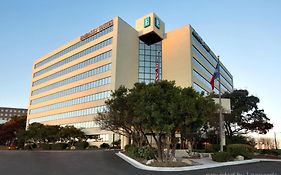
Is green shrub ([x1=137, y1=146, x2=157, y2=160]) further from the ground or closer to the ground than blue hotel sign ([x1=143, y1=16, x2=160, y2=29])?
closer to the ground

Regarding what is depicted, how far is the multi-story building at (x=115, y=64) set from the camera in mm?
64375

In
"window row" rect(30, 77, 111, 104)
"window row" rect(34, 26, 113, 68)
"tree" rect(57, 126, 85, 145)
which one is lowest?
"tree" rect(57, 126, 85, 145)

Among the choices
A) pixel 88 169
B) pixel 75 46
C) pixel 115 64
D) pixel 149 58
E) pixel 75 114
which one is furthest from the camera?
pixel 75 46

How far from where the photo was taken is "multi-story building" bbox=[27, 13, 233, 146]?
64.4m

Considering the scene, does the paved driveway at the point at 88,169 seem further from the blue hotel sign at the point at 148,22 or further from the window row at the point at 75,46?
the blue hotel sign at the point at 148,22

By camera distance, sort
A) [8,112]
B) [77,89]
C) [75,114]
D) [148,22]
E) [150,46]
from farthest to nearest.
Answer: [8,112] < [150,46] < [77,89] < [75,114] < [148,22]

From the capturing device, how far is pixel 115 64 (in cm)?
6247

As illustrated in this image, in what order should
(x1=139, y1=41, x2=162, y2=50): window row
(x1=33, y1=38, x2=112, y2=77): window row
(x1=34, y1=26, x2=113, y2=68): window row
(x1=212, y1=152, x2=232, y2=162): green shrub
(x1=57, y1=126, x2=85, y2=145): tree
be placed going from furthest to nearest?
(x1=139, y1=41, x2=162, y2=50): window row → (x1=34, y1=26, x2=113, y2=68): window row → (x1=33, y1=38, x2=112, y2=77): window row → (x1=57, y1=126, x2=85, y2=145): tree → (x1=212, y1=152, x2=232, y2=162): green shrub

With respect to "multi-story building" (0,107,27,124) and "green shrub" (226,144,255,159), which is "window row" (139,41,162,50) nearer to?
"green shrub" (226,144,255,159)

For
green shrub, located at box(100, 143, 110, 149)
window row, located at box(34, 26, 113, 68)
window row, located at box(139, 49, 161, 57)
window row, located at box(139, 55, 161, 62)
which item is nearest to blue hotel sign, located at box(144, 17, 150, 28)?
window row, located at box(139, 49, 161, 57)

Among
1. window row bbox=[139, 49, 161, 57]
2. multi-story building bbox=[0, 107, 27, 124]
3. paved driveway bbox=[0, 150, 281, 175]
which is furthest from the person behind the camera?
multi-story building bbox=[0, 107, 27, 124]

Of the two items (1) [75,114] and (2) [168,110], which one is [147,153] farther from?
(1) [75,114]

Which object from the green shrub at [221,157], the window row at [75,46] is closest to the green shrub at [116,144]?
the window row at [75,46]

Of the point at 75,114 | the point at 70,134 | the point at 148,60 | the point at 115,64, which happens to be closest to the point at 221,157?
the point at 70,134
